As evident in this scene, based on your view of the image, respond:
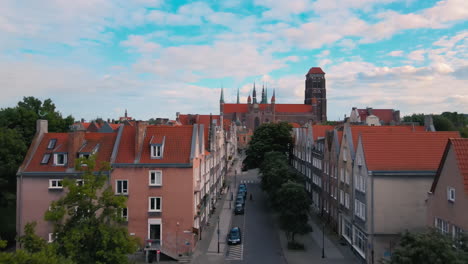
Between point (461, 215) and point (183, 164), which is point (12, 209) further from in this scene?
point (461, 215)

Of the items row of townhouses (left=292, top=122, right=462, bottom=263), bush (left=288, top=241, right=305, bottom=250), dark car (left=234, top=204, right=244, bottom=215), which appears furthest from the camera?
dark car (left=234, top=204, right=244, bottom=215)

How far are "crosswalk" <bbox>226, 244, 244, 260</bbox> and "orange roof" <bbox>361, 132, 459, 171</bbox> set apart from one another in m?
13.8

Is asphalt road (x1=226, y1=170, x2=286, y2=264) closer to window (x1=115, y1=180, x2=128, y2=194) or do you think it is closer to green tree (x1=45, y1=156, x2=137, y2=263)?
window (x1=115, y1=180, x2=128, y2=194)

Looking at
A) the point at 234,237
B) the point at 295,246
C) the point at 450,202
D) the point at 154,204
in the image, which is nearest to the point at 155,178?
the point at 154,204

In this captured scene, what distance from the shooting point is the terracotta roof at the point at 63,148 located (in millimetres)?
35750

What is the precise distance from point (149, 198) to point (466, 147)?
2446cm

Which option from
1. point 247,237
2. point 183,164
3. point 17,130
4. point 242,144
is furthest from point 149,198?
point 242,144

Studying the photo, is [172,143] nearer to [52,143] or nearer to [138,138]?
[138,138]

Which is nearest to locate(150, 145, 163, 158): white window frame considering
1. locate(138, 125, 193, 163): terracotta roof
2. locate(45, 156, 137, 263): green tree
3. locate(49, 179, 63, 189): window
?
locate(138, 125, 193, 163): terracotta roof

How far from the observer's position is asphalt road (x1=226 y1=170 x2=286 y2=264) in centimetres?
3472

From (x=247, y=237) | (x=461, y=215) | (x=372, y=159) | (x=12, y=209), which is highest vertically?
(x=372, y=159)

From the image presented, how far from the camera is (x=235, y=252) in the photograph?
120 feet

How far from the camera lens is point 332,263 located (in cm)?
3272

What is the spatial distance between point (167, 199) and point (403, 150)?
20.0m
